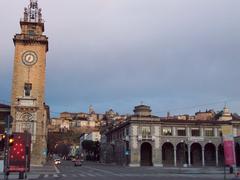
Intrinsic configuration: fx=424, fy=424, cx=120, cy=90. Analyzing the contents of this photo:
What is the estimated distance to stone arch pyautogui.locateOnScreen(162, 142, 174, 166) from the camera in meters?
90.7

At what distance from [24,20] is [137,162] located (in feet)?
119

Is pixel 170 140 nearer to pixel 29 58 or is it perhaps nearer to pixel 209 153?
pixel 209 153

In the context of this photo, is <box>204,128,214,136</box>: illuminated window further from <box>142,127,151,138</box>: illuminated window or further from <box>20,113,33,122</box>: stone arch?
<box>20,113,33,122</box>: stone arch

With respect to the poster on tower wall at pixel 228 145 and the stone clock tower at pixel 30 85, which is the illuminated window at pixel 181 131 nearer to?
the stone clock tower at pixel 30 85

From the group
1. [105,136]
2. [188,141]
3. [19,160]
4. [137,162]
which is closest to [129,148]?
[137,162]

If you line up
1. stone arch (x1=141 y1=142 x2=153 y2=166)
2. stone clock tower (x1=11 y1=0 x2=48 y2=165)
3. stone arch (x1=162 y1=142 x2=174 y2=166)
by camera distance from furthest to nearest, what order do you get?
stone arch (x1=162 y1=142 x2=174 y2=166), stone arch (x1=141 y1=142 x2=153 y2=166), stone clock tower (x1=11 y1=0 x2=48 y2=165)

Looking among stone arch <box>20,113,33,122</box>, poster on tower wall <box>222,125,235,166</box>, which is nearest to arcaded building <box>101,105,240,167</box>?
stone arch <box>20,113,33,122</box>

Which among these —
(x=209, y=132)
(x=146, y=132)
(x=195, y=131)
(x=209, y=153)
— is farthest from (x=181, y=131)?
(x=209, y=153)

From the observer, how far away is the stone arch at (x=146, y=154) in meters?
89.1

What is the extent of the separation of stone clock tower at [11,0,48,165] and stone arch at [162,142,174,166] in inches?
1046

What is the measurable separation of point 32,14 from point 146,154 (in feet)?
123

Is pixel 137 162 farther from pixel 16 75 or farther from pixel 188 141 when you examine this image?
pixel 16 75

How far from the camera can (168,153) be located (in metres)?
91.2

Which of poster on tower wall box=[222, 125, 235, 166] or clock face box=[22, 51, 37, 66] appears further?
clock face box=[22, 51, 37, 66]
